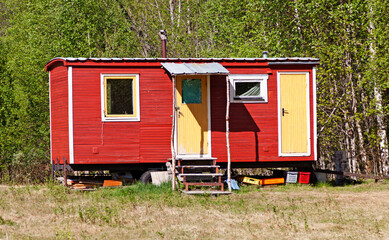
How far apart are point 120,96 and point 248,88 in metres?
A: 3.39

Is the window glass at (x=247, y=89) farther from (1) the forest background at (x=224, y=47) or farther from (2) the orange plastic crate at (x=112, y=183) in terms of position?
(1) the forest background at (x=224, y=47)

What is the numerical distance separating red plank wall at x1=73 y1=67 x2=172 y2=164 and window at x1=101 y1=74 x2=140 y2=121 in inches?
4.5

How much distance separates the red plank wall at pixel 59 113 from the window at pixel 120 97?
3.24 ft

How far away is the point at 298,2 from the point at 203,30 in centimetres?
848

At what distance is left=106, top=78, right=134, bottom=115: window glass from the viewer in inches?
611

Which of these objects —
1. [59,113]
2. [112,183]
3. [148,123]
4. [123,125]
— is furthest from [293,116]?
[59,113]

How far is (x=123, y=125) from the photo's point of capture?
15.5 meters

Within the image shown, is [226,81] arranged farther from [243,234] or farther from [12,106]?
[12,106]

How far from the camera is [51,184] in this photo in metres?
16.1

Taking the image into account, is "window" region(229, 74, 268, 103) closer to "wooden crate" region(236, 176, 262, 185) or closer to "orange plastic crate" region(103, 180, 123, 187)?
"wooden crate" region(236, 176, 262, 185)

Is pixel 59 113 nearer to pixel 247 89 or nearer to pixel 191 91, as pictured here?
pixel 191 91

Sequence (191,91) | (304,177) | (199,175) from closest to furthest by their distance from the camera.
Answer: (199,175) → (191,91) → (304,177)

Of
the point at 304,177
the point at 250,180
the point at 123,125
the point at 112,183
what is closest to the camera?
the point at 123,125

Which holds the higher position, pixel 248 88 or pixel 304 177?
pixel 248 88
